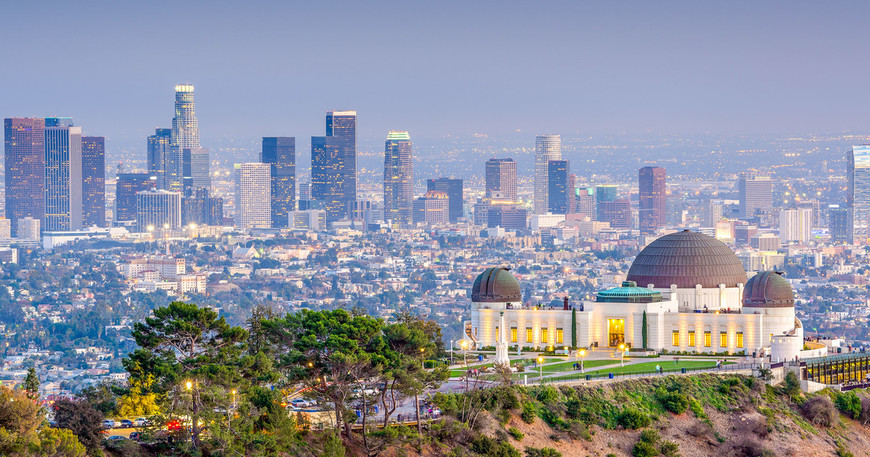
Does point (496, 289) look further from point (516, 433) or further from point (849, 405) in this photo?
point (516, 433)

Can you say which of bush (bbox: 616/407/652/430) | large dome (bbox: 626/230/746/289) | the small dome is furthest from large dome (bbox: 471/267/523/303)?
bush (bbox: 616/407/652/430)

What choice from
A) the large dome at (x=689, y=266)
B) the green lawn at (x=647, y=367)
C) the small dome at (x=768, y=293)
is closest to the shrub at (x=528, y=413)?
the green lawn at (x=647, y=367)

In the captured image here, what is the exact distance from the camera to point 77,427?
197 feet

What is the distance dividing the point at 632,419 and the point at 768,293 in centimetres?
2313

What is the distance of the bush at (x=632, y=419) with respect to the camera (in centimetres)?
7875

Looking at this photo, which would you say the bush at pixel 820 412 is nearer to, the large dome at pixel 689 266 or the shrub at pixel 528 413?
the shrub at pixel 528 413

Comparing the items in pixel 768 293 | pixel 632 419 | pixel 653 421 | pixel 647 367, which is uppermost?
pixel 768 293

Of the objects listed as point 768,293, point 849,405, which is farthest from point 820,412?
point 768,293

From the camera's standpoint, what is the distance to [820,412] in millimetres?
85500

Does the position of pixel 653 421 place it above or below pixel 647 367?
below

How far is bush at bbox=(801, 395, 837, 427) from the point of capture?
8538cm

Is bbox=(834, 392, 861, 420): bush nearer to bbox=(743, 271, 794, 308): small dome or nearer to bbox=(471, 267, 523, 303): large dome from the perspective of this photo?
bbox=(743, 271, 794, 308): small dome

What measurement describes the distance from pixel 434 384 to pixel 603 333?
→ 29500 millimetres

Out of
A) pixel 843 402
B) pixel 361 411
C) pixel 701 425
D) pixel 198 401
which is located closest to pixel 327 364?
pixel 361 411
